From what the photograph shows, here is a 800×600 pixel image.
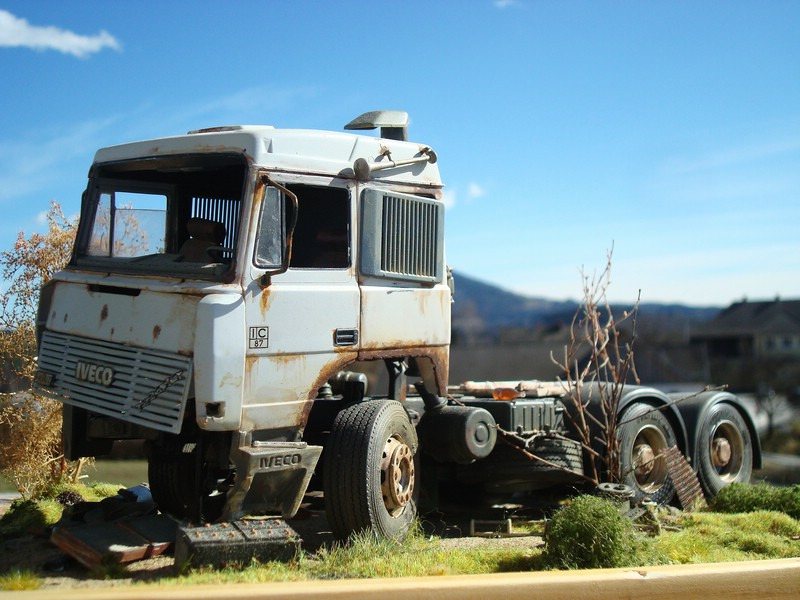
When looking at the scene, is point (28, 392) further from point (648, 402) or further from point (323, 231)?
point (648, 402)

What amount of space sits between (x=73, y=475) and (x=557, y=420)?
4902mm

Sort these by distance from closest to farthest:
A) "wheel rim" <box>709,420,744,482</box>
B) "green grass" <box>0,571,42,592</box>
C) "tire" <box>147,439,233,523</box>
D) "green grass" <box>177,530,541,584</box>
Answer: "green grass" <box>0,571,42,592</box>
"green grass" <box>177,530,541,584</box>
"tire" <box>147,439,233,523</box>
"wheel rim" <box>709,420,744,482</box>

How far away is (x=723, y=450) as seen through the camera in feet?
33.5

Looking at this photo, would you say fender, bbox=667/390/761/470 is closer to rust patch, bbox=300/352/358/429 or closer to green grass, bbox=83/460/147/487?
rust patch, bbox=300/352/358/429

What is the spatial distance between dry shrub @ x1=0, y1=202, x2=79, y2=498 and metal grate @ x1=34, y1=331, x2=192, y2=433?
157 centimetres

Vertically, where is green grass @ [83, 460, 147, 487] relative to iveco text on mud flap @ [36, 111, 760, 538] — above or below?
below

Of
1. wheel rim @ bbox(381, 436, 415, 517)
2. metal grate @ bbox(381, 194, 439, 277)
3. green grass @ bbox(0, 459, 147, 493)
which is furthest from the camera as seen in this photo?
green grass @ bbox(0, 459, 147, 493)

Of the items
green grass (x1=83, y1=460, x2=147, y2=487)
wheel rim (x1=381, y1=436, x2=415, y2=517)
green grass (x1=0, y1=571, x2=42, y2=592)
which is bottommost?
green grass (x1=83, y1=460, x2=147, y2=487)

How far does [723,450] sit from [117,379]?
7.16 metres

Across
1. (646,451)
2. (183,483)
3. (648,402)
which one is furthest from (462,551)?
(648,402)

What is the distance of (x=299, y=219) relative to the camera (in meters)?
6.99

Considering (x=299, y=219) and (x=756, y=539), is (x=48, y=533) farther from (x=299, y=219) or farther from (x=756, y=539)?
(x=756, y=539)

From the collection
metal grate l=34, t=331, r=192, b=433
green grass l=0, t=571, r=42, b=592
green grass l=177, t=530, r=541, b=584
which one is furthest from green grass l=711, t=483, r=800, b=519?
green grass l=0, t=571, r=42, b=592

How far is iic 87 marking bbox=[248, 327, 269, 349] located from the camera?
19.8 feet
